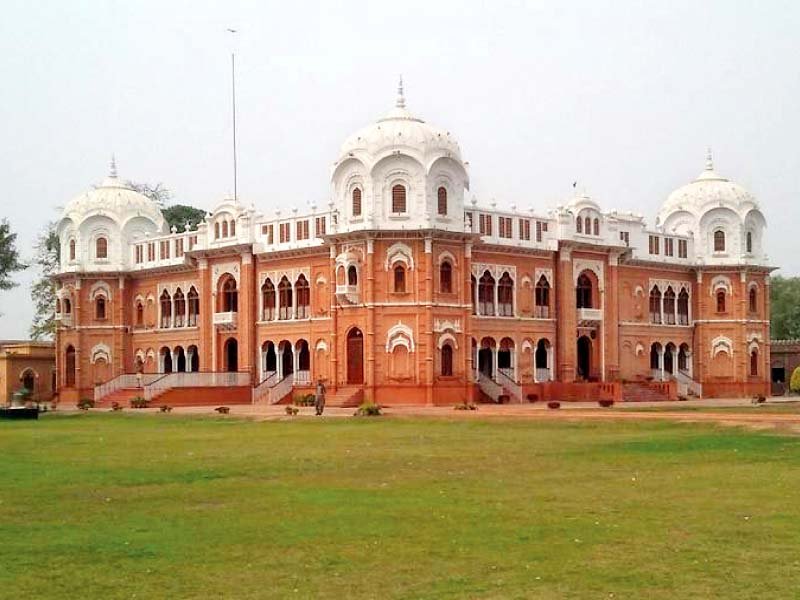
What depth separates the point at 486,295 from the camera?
58469 millimetres

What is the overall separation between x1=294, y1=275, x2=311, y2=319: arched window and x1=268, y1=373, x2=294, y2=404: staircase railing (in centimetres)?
291

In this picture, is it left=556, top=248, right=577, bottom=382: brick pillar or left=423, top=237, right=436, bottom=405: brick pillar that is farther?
left=556, top=248, right=577, bottom=382: brick pillar

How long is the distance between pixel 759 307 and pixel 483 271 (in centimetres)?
1906

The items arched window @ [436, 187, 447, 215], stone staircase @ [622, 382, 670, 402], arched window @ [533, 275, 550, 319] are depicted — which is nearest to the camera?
arched window @ [436, 187, 447, 215]

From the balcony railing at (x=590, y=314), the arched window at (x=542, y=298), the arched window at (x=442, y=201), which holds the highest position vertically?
the arched window at (x=442, y=201)

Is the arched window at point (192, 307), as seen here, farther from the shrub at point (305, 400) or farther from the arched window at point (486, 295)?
the arched window at point (486, 295)

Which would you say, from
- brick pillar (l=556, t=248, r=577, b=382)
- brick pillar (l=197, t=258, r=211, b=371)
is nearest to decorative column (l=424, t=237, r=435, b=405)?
brick pillar (l=556, t=248, r=577, b=382)

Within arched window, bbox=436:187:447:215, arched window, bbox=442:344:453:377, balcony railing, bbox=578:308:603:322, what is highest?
arched window, bbox=436:187:447:215

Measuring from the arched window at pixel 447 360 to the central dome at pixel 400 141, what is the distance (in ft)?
26.1

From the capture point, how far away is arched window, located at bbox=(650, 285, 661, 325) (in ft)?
218

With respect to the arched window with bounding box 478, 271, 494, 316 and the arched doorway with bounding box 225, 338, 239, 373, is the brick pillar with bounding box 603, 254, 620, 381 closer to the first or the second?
the arched window with bounding box 478, 271, 494, 316

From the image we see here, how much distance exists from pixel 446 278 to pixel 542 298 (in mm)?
7985

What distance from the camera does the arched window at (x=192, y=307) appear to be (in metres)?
65.2

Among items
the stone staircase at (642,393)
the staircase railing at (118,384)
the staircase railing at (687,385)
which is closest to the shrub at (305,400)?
the staircase railing at (118,384)
